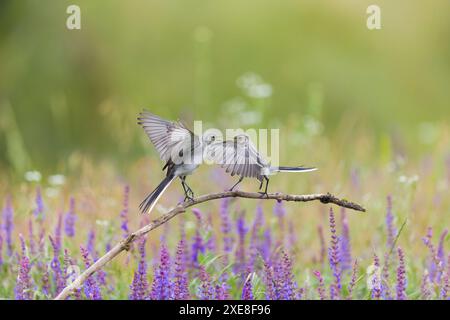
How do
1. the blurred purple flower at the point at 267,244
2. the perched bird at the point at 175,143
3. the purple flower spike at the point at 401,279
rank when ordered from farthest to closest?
the blurred purple flower at the point at 267,244 → the purple flower spike at the point at 401,279 → the perched bird at the point at 175,143

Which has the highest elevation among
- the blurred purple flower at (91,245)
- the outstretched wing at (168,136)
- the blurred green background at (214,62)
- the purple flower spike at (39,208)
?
the blurred green background at (214,62)

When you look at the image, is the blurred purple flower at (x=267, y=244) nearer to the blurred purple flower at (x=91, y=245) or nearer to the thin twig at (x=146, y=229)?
the blurred purple flower at (x=91, y=245)

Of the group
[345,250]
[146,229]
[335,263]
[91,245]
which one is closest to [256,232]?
[345,250]

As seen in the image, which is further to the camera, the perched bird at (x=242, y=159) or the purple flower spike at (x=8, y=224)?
the purple flower spike at (x=8, y=224)

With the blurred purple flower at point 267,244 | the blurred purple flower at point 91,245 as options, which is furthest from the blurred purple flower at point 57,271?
the blurred purple flower at point 267,244

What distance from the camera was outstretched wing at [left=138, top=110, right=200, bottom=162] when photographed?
7.19ft

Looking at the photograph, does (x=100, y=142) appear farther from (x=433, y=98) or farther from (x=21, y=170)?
(x=433, y=98)

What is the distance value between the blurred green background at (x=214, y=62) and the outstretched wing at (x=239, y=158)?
441 cm

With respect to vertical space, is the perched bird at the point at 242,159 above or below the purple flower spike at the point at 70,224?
above

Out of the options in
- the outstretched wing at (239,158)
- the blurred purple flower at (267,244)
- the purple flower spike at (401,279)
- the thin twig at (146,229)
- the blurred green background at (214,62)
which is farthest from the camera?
the blurred green background at (214,62)

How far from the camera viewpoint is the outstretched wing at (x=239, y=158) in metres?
1.98

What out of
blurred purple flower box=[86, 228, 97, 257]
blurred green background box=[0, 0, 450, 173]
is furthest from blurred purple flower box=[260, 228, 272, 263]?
blurred green background box=[0, 0, 450, 173]

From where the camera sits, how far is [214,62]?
686cm

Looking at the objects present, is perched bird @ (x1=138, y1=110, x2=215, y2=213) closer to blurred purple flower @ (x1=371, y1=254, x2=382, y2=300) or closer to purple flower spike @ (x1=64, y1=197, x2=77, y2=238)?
blurred purple flower @ (x1=371, y1=254, x2=382, y2=300)
